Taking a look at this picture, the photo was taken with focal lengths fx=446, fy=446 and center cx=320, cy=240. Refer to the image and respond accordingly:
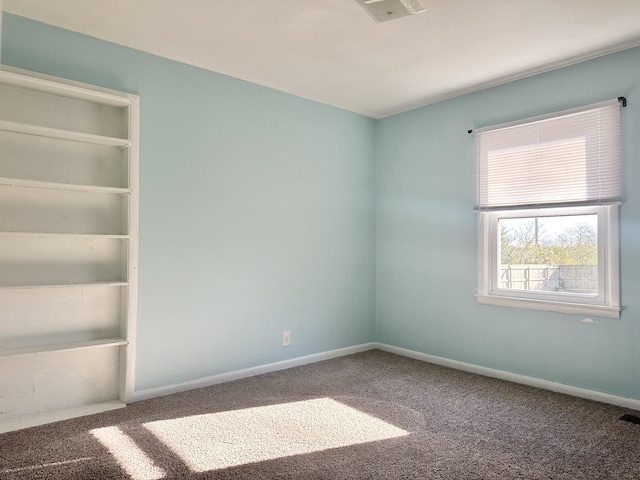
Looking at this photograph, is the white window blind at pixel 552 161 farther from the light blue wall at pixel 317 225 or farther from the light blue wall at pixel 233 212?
the light blue wall at pixel 233 212

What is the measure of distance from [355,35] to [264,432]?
244cm

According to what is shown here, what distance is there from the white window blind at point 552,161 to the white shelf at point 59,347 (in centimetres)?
293

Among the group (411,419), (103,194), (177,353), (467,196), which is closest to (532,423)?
(411,419)

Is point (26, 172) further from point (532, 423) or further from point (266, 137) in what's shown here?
point (532, 423)

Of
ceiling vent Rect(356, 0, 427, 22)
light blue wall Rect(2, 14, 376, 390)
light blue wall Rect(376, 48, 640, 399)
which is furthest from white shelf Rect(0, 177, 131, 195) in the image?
light blue wall Rect(376, 48, 640, 399)

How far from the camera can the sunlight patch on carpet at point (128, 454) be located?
6.70ft

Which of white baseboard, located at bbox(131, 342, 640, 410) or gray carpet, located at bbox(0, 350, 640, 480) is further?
white baseboard, located at bbox(131, 342, 640, 410)

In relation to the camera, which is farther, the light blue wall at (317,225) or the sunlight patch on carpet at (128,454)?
the light blue wall at (317,225)

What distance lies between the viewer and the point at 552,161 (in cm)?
328

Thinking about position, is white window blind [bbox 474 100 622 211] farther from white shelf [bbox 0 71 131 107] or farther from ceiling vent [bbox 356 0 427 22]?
white shelf [bbox 0 71 131 107]

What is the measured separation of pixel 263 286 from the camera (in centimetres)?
369

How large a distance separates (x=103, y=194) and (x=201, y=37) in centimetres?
119

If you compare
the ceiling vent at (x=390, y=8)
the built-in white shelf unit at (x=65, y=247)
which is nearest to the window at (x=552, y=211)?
the ceiling vent at (x=390, y=8)

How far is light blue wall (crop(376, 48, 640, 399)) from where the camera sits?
9.62 ft
